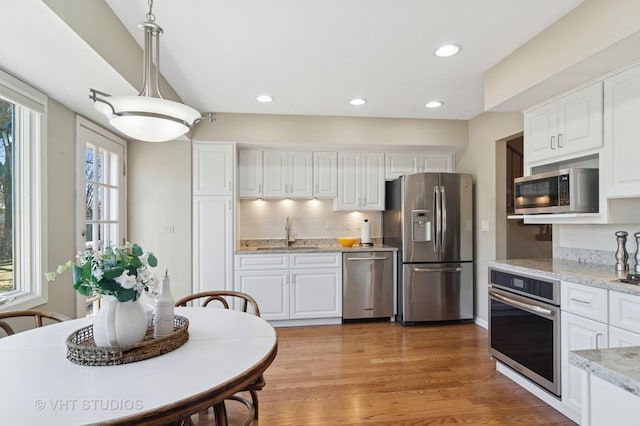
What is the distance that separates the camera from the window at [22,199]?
2217 mm

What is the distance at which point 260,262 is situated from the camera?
159 inches

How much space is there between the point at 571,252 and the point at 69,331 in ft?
11.3

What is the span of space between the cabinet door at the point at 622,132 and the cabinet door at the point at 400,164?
8.05ft

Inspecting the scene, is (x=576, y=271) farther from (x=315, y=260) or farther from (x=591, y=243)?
(x=315, y=260)

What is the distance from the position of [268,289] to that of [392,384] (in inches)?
72.9

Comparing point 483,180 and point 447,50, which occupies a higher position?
point 447,50

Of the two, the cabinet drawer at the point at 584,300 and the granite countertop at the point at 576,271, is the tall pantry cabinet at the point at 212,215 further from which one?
the cabinet drawer at the point at 584,300

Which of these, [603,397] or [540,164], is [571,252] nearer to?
[540,164]

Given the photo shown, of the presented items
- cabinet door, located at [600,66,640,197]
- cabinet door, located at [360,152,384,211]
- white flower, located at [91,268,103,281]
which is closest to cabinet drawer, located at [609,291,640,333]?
cabinet door, located at [600,66,640,197]

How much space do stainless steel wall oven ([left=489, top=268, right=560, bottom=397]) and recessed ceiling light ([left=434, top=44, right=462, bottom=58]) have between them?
1659mm

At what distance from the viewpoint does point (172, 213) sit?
3994 millimetres

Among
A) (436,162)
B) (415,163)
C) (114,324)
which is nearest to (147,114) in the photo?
(114,324)

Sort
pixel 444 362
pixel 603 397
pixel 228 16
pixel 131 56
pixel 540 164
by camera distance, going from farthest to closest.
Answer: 1. pixel 444 362
2. pixel 540 164
3. pixel 131 56
4. pixel 228 16
5. pixel 603 397

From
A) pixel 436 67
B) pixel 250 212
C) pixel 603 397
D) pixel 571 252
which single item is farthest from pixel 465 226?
pixel 603 397
